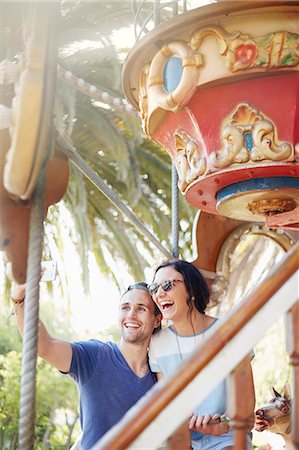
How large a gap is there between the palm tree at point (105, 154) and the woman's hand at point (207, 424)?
3.70 m

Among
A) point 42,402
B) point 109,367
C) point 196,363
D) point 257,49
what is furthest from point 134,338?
point 42,402

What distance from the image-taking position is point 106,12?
235 inches

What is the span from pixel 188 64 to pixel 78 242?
477 cm

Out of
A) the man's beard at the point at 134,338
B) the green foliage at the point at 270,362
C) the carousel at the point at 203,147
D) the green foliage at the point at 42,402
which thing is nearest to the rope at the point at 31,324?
the carousel at the point at 203,147

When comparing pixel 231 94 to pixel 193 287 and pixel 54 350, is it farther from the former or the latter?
pixel 54 350

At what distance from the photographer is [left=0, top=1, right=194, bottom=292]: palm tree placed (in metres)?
5.90

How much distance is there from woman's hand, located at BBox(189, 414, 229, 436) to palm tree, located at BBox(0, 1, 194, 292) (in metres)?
3.70

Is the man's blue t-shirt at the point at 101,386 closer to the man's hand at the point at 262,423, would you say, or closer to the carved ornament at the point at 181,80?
the man's hand at the point at 262,423

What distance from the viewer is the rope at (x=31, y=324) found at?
1.19 m

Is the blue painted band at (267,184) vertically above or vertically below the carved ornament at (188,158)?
below

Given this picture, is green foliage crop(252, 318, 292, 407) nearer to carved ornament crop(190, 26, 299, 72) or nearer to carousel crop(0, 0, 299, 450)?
carousel crop(0, 0, 299, 450)

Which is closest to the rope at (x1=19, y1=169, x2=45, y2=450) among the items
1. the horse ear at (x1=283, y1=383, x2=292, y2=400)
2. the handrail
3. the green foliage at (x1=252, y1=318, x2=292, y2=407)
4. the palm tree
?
the handrail

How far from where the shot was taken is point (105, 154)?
665 cm

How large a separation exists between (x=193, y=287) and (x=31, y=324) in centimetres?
128
